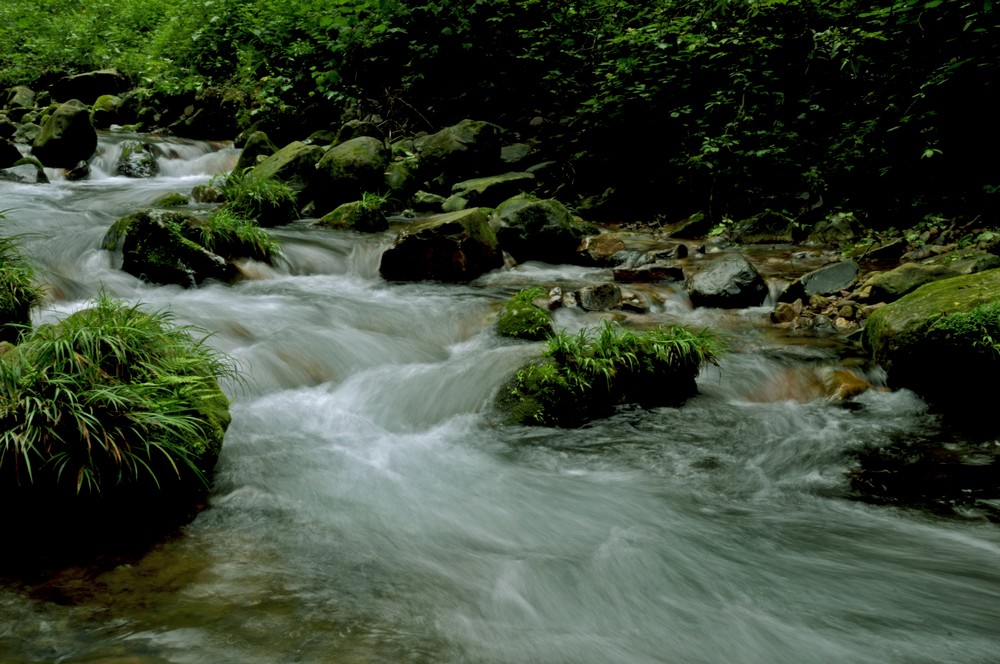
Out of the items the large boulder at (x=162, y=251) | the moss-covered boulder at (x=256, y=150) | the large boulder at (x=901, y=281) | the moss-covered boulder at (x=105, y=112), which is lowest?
the large boulder at (x=162, y=251)

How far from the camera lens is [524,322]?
248 inches

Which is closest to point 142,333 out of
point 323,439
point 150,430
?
point 150,430

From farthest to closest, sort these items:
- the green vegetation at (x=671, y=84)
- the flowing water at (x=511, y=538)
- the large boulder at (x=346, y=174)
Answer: the large boulder at (x=346, y=174), the green vegetation at (x=671, y=84), the flowing water at (x=511, y=538)

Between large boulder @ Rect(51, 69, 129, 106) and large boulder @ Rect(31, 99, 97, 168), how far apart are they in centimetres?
715

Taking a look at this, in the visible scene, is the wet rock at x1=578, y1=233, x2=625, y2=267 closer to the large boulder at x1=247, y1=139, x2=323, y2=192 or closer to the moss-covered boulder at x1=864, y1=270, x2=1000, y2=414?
the moss-covered boulder at x1=864, y1=270, x2=1000, y2=414

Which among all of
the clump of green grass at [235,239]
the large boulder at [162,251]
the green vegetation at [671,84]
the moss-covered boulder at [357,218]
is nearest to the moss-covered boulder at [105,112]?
the green vegetation at [671,84]

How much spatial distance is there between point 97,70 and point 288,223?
51.3ft

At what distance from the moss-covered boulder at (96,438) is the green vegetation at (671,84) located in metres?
6.37

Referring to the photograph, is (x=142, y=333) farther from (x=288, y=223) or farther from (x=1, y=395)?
(x=288, y=223)

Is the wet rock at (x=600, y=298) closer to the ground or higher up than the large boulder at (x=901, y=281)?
closer to the ground

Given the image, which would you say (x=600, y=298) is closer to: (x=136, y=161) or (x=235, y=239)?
(x=235, y=239)

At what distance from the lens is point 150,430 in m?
3.29

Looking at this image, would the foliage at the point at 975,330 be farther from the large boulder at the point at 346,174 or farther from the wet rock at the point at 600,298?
the large boulder at the point at 346,174

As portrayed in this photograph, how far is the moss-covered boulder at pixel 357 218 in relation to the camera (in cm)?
1005
